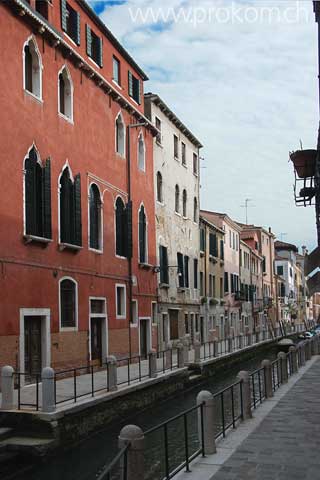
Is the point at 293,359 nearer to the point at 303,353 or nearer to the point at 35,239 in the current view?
the point at 303,353

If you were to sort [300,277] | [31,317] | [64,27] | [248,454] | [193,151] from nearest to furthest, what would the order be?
[248,454] < [31,317] < [64,27] < [193,151] < [300,277]

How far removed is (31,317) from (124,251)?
7669mm

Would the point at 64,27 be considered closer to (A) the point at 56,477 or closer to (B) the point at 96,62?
(B) the point at 96,62

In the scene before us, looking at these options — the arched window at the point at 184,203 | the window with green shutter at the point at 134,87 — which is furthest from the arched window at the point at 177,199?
the window with green shutter at the point at 134,87

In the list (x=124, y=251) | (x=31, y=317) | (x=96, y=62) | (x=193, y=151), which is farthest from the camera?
(x=193, y=151)

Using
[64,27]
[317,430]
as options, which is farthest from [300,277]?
[317,430]

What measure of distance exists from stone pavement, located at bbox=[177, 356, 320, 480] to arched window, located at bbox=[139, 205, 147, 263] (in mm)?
13225

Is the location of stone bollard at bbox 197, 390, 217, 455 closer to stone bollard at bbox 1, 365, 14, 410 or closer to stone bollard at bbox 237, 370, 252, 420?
stone bollard at bbox 237, 370, 252, 420

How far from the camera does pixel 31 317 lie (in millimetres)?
17641

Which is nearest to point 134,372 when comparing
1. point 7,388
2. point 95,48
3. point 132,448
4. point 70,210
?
point 70,210

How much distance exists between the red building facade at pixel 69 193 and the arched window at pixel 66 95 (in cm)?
3

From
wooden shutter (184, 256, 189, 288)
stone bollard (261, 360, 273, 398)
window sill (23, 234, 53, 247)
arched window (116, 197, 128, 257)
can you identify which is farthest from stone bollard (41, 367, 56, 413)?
wooden shutter (184, 256, 189, 288)

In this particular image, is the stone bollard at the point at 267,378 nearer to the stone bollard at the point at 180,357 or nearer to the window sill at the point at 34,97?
the stone bollard at the point at 180,357

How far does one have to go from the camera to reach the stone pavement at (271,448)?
799cm
